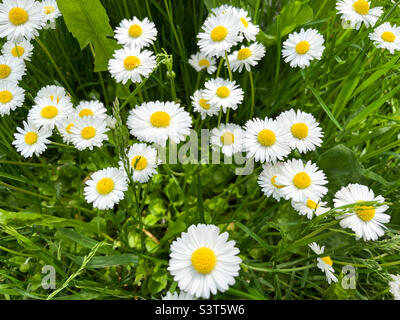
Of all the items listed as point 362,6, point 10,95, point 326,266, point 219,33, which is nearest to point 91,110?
point 10,95

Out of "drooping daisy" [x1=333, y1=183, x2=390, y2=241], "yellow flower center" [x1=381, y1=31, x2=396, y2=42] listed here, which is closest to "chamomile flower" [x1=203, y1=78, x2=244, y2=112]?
Answer: "drooping daisy" [x1=333, y1=183, x2=390, y2=241]

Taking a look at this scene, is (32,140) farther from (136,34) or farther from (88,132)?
(136,34)

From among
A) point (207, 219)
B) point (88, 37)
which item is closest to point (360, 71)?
point (207, 219)

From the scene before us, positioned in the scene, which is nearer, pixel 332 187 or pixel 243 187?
pixel 332 187

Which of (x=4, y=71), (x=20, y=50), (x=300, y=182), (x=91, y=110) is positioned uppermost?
(x=20, y=50)

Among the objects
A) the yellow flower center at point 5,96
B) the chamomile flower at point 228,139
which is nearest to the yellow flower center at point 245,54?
the chamomile flower at point 228,139
